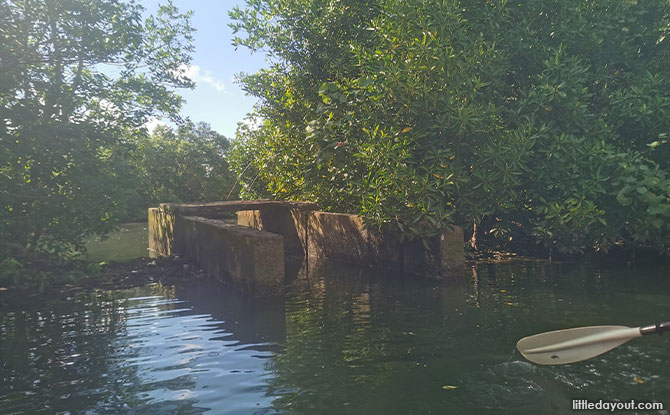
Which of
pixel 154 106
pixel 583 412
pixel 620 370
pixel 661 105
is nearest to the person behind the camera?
pixel 583 412

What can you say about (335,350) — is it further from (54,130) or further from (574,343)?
(54,130)

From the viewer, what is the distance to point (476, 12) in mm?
12797

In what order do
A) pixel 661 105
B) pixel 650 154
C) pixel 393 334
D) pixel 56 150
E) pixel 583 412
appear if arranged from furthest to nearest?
pixel 650 154 → pixel 661 105 → pixel 56 150 → pixel 393 334 → pixel 583 412

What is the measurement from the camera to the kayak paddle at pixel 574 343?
509 centimetres

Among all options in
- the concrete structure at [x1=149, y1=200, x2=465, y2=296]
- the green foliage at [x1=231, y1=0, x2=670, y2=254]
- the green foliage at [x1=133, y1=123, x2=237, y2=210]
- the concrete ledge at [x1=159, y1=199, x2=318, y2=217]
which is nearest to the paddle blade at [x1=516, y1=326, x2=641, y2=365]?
the green foliage at [x1=231, y1=0, x2=670, y2=254]

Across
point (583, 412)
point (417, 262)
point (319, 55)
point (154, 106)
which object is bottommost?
point (583, 412)

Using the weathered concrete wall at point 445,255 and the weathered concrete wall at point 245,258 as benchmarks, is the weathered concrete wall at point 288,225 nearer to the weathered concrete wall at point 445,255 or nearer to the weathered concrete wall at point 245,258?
the weathered concrete wall at point 245,258

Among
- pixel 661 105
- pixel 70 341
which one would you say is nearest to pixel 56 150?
pixel 70 341

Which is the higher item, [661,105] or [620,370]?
[661,105]

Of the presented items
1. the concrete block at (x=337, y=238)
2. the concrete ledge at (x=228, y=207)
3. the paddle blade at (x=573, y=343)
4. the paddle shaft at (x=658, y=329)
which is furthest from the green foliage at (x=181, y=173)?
the paddle shaft at (x=658, y=329)

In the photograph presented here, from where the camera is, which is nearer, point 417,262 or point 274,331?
point 274,331

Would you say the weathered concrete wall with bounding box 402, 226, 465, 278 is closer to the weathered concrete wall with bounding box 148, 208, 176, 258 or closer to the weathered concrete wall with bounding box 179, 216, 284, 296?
the weathered concrete wall with bounding box 179, 216, 284, 296

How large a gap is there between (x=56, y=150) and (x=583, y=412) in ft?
33.0

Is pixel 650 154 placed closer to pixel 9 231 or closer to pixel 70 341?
pixel 70 341
